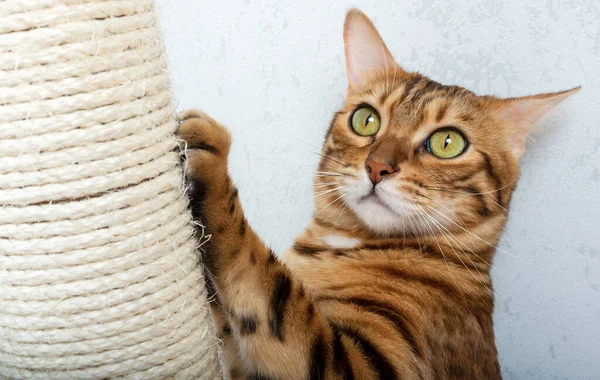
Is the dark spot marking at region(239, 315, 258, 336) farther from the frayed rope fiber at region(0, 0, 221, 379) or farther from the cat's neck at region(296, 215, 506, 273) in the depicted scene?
the cat's neck at region(296, 215, 506, 273)

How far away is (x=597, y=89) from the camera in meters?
1.15

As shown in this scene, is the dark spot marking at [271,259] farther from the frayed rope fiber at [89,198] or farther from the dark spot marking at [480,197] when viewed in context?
the dark spot marking at [480,197]

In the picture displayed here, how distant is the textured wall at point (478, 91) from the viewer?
1162 millimetres

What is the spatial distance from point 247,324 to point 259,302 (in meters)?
0.04

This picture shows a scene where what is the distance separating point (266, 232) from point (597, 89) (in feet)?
2.52

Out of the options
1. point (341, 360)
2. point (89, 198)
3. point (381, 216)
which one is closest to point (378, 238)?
point (381, 216)

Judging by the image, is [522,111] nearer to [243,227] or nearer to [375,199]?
[375,199]

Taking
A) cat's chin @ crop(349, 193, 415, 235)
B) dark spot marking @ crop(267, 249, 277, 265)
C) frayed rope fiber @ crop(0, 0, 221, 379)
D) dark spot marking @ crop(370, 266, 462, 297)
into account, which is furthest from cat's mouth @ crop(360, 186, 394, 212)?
frayed rope fiber @ crop(0, 0, 221, 379)

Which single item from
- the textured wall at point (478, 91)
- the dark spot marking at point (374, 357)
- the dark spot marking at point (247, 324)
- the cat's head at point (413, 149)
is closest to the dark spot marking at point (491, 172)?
the cat's head at point (413, 149)

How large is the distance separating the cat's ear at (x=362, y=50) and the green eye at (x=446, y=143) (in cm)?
19

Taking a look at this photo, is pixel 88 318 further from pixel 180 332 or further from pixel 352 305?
pixel 352 305

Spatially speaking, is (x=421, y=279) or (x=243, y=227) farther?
(x=421, y=279)

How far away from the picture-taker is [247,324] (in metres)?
0.84

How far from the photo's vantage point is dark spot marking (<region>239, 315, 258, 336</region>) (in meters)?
0.83
